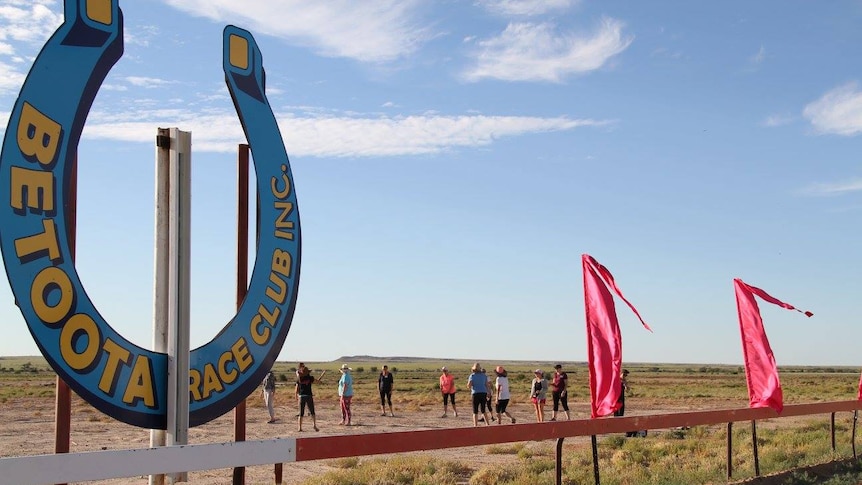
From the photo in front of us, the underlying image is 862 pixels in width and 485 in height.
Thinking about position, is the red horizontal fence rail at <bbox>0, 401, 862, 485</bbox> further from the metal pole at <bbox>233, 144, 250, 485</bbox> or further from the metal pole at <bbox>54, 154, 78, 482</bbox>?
the metal pole at <bbox>233, 144, 250, 485</bbox>

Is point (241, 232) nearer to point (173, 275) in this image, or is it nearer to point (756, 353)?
point (173, 275)

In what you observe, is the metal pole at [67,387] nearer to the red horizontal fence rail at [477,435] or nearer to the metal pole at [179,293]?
the metal pole at [179,293]

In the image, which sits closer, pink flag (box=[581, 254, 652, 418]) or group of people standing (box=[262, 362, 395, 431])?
pink flag (box=[581, 254, 652, 418])

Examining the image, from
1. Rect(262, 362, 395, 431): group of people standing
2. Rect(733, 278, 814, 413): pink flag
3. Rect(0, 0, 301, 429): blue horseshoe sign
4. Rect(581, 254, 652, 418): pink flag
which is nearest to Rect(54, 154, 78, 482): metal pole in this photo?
Rect(0, 0, 301, 429): blue horseshoe sign

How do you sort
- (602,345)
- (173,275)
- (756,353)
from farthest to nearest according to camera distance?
(756,353)
(602,345)
(173,275)

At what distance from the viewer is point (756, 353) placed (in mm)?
13156

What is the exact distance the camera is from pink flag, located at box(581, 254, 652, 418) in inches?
403

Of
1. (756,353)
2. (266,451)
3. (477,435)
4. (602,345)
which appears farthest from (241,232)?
(756,353)

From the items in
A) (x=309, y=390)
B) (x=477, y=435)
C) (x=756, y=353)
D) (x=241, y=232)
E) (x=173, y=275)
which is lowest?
(x=309, y=390)

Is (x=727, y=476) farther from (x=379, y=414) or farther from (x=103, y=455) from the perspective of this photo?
(x=379, y=414)

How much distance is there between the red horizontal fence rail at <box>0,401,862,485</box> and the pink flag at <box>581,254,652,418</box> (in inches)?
14.1

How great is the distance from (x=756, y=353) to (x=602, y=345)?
12.9ft

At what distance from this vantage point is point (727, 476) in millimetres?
11711

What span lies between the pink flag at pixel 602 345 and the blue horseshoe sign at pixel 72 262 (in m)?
4.55
